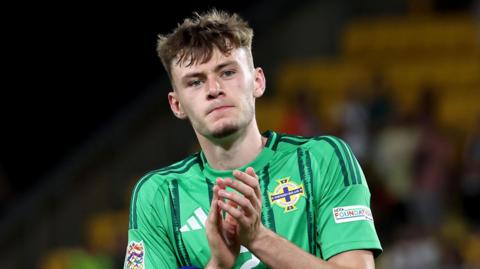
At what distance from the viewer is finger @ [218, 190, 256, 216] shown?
3748 millimetres

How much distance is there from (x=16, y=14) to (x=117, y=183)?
237 centimetres

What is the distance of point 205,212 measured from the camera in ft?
13.9

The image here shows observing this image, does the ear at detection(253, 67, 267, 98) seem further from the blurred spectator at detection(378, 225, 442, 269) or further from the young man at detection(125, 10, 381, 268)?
the blurred spectator at detection(378, 225, 442, 269)

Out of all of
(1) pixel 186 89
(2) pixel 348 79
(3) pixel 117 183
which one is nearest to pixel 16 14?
(3) pixel 117 183

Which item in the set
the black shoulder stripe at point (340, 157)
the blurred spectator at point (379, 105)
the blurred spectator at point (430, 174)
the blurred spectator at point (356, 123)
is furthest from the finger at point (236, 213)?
the blurred spectator at point (379, 105)

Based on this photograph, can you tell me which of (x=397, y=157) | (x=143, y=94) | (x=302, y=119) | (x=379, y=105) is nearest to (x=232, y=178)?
(x=397, y=157)

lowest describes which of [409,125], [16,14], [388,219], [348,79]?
[388,219]

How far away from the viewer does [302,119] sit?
32.4 ft

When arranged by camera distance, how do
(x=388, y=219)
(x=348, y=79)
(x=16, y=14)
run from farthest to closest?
(x=16, y=14), (x=348, y=79), (x=388, y=219)

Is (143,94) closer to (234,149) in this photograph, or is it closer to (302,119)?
(302,119)

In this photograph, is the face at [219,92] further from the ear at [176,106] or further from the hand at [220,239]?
the hand at [220,239]

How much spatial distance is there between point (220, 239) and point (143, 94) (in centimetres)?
821

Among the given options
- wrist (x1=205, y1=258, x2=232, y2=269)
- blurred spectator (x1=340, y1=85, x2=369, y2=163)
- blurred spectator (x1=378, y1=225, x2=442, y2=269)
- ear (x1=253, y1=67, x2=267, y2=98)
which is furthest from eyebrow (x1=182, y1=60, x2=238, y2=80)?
blurred spectator (x1=340, y1=85, x2=369, y2=163)

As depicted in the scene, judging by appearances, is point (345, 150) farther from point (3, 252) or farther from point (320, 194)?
point (3, 252)
